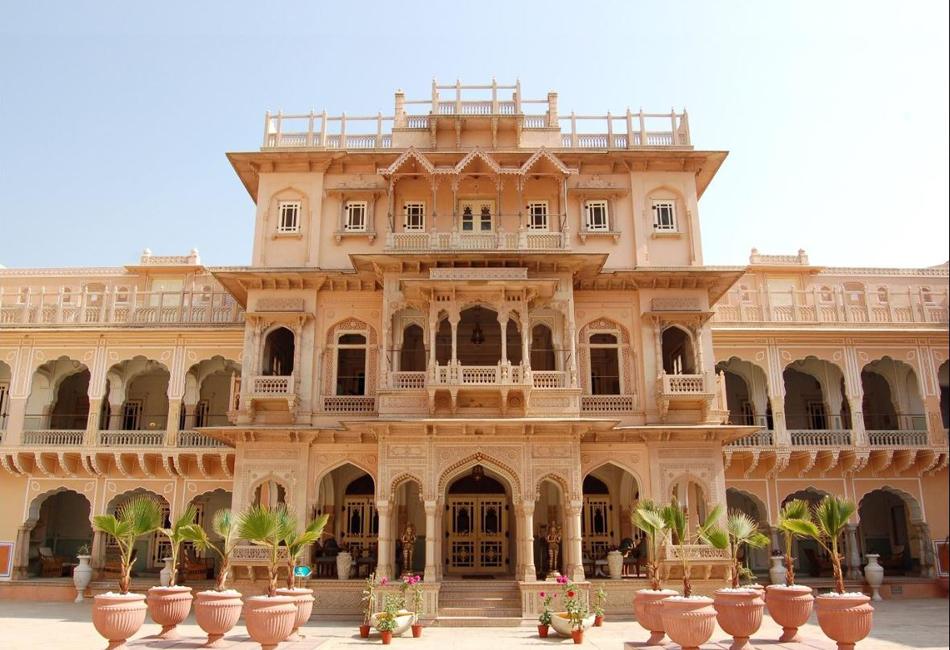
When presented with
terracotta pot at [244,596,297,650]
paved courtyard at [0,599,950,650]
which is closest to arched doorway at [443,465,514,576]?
paved courtyard at [0,599,950,650]

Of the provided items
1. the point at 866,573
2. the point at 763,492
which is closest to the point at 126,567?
the point at 763,492

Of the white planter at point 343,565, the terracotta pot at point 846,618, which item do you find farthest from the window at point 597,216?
the terracotta pot at point 846,618

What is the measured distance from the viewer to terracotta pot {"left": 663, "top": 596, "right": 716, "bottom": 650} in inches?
531

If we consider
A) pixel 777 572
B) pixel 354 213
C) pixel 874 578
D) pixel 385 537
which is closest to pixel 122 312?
pixel 354 213

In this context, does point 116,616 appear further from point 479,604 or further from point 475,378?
point 475,378

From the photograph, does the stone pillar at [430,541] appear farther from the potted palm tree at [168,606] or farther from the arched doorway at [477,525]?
the potted palm tree at [168,606]

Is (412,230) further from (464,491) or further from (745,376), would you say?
(745,376)

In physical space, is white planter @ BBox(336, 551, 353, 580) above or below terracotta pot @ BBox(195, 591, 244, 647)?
above

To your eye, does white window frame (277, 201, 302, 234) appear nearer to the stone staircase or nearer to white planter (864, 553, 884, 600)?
the stone staircase

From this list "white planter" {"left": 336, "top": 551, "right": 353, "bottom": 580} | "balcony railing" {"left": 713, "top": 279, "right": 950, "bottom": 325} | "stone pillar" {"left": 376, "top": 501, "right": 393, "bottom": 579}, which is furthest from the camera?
"balcony railing" {"left": 713, "top": 279, "right": 950, "bottom": 325}

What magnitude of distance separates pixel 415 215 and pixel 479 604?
39.8 feet

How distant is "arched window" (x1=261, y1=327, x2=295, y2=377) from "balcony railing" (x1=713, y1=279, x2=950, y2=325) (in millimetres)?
15593

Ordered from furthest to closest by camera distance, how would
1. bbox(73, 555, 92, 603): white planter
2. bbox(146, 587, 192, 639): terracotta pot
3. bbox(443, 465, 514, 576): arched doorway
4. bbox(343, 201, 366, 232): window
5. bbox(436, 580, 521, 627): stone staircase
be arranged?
bbox(73, 555, 92, 603): white planter < bbox(343, 201, 366, 232): window < bbox(443, 465, 514, 576): arched doorway < bbox(436, 580, 521, 627): stone staircase < bbox(146, 587, 192, 639): terracotta pot

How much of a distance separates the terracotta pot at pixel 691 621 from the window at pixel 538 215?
44.8ft
